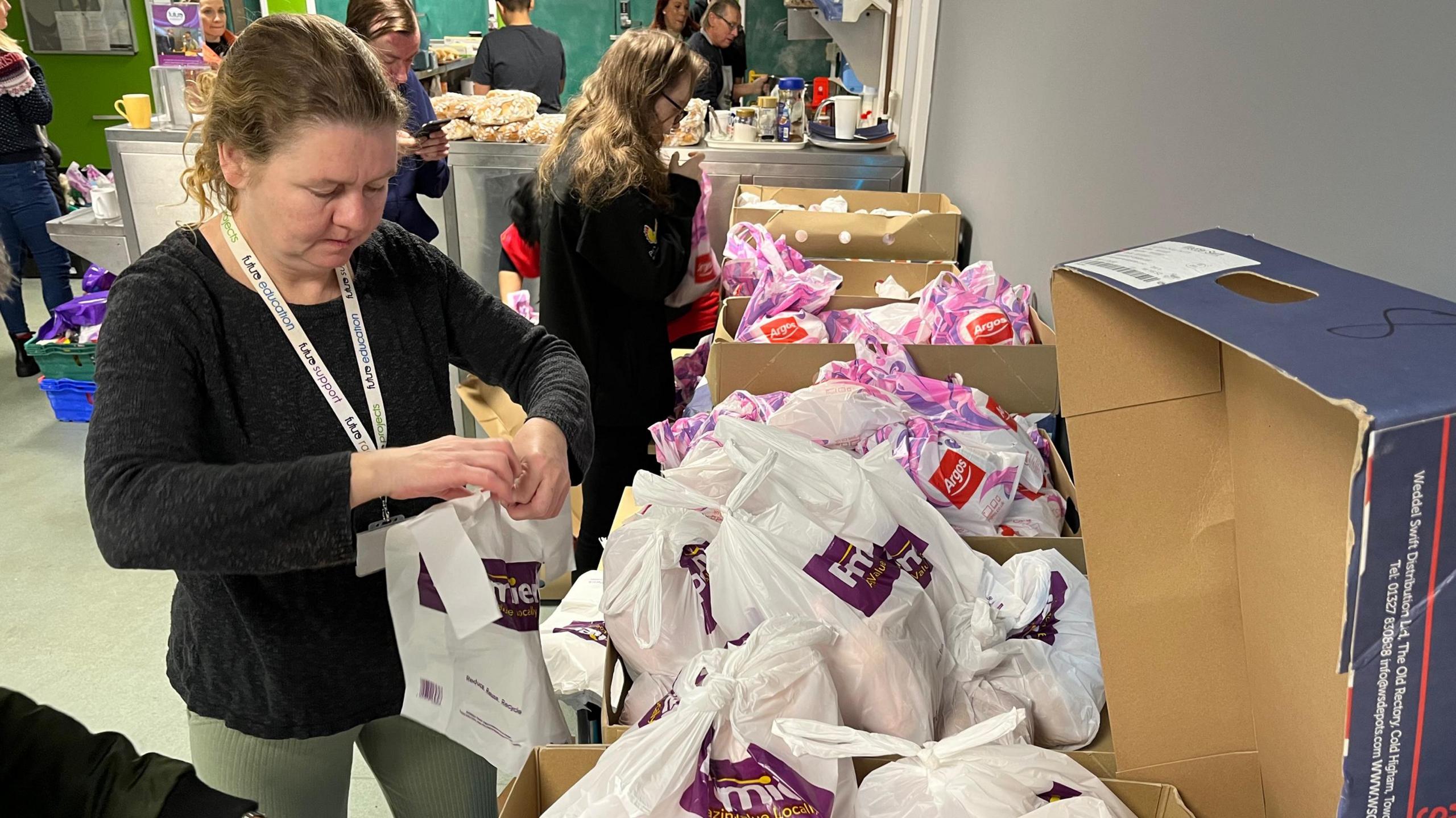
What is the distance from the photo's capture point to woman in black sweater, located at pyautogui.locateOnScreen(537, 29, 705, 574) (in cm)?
217

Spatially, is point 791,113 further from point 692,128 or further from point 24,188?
point 24,188

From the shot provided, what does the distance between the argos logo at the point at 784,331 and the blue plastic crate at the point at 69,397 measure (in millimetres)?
3426

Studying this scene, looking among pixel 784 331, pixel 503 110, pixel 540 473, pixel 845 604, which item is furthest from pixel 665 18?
pixel 845 604

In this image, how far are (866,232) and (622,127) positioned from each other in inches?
38.9

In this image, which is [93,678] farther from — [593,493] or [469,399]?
[593,493]

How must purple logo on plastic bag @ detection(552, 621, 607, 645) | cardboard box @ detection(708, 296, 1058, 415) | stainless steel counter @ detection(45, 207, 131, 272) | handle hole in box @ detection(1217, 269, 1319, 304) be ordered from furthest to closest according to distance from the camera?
1. stainless steel counter @ detection(45, 207, 131, 272)
2. cardboard box @ detection(708, 296, 1058, 415)
3. purple logo on plastic bag @ detection(552, 621, 607, 645)
4. handle hole in box @ detection(1217, 269, 1319, 304)

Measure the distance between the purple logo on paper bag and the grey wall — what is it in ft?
3.14

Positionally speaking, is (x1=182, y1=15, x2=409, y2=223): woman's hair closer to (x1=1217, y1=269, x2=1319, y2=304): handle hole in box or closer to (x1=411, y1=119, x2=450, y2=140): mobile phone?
(x1=1217, y1=269, x2=1319, y2=304): handle hole in box

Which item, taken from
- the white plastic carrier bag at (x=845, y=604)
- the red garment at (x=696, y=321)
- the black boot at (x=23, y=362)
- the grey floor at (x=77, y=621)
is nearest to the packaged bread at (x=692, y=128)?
the red garment at (x=696, y=321)

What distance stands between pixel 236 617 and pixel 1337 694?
1.10 meters

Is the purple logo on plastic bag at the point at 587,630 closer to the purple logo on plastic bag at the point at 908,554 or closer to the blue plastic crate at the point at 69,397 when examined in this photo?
the purple logo on plastic bag at the point at 908,554

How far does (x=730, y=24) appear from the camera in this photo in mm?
6535

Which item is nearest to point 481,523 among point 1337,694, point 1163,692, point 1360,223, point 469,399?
point 1163,692

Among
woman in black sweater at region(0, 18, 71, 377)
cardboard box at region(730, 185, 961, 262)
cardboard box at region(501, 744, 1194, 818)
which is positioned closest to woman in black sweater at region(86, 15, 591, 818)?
cardboard box at region(501, 744, 1194, 818)
